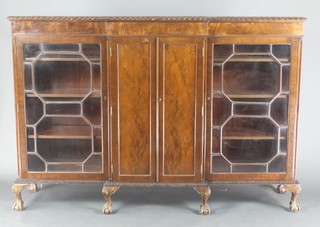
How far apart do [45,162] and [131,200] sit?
709 millimetres

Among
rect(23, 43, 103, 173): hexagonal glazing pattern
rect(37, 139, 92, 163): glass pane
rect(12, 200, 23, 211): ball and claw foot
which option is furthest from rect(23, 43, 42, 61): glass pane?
rect(12, 200, 23, 211): ball and claw foot

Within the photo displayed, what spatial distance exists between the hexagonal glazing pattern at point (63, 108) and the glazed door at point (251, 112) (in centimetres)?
83

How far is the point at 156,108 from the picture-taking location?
11.8 feet

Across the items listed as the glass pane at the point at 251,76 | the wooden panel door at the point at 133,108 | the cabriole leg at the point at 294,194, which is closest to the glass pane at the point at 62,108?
the wooden panel door at the point at 133,108

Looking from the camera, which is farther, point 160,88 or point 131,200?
point 131,200

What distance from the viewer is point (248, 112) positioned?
370 centimetres

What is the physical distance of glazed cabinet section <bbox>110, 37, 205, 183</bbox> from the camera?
3543mm

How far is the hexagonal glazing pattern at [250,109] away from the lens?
12.0 feet

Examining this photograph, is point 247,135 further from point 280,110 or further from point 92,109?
point 92,109

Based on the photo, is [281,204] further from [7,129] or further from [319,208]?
[7,129]

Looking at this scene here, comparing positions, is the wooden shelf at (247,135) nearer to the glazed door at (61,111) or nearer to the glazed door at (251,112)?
the glazed door at (251,112)

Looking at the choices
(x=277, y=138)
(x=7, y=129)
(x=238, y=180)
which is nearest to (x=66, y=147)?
(x=7, y=129)

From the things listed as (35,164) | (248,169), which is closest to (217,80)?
(248,169)
